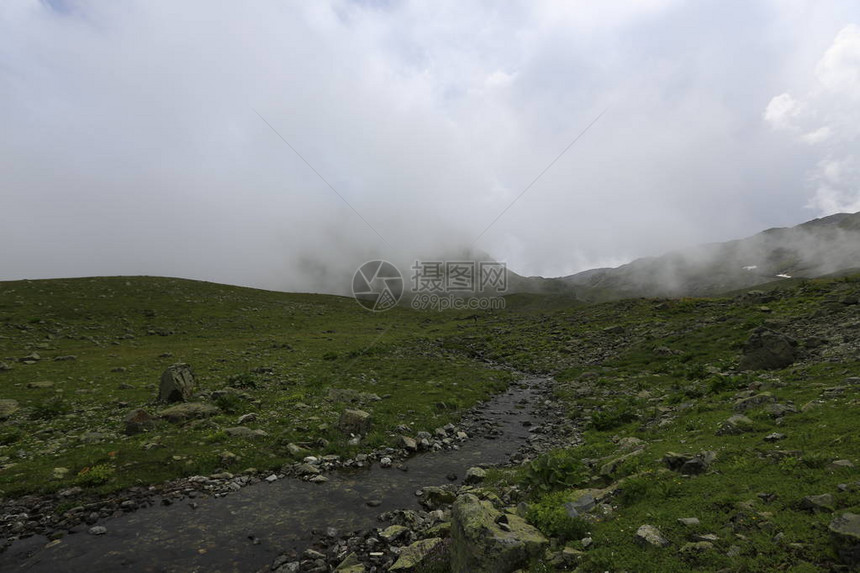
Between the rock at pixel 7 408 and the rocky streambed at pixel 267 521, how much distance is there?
41.4 feet

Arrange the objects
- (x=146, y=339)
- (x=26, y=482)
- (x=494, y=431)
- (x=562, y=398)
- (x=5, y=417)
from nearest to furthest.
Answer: (x=26, y=482) → (x=5, y=417) → (x=494, y=431) → (x=562, y=398) → (x=146, y=339)

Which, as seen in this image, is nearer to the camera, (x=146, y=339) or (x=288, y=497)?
(x=288, y=497)

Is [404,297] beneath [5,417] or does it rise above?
above

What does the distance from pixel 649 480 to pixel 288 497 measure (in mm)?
12173

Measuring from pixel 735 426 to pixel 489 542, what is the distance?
415 inches

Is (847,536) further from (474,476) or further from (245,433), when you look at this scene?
(245,433)

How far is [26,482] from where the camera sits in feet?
43.4

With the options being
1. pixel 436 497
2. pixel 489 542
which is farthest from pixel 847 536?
pixel 436 497

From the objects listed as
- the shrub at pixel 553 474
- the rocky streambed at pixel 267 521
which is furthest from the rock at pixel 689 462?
the rocky streambed at pixel 267 521

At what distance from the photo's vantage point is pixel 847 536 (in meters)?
5.77

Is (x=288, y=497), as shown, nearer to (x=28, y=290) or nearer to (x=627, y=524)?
(x=627, y=524)

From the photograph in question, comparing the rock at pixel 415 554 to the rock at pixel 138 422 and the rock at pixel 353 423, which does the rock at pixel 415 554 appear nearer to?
the rock at pixel 353 423

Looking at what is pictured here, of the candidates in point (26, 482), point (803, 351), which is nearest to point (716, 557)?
point (26, 482)

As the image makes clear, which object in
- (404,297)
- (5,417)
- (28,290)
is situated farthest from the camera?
(404,297)
